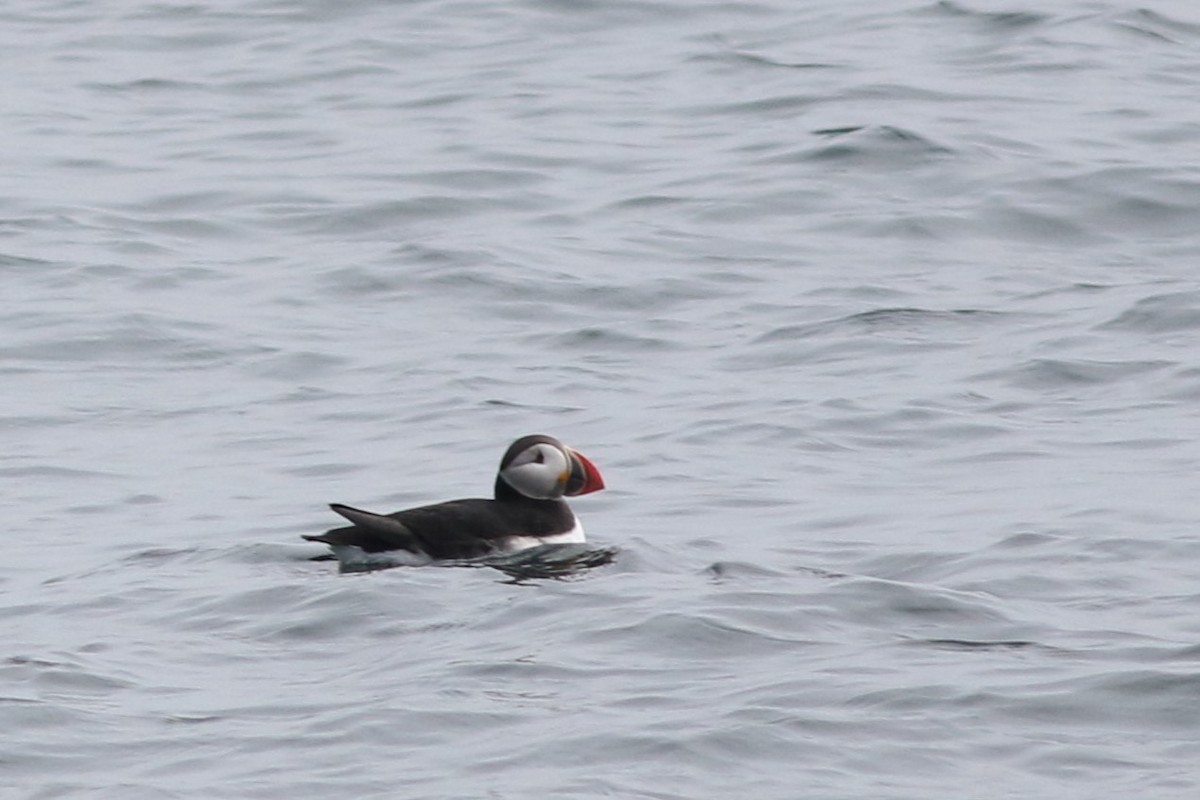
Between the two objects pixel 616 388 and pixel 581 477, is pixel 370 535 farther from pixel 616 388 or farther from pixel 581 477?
pixel 616 388

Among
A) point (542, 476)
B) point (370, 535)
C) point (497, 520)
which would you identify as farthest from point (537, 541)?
point (370, 535)

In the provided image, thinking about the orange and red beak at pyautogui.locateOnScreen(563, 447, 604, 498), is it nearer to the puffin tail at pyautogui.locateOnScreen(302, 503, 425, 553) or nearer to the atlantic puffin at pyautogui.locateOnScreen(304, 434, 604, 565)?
the atlantic puffin at pyautogui.locateOnScreen(304, 434, 604, 565)

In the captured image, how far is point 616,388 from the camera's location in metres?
12.1

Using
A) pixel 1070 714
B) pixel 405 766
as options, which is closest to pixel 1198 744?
pixel 1070 714

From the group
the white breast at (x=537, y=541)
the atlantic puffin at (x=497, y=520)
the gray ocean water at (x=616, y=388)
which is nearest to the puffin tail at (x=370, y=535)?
the atlantic puffin at (x=497, y=520)

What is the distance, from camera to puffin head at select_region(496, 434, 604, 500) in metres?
9.63

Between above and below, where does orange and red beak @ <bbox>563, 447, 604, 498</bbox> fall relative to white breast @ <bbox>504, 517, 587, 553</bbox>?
above

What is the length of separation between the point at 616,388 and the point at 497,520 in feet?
8.96

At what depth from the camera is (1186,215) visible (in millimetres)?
14914

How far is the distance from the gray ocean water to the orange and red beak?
0.82 ft

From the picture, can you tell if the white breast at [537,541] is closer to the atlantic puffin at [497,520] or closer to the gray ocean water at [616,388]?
the atlantic puffin at [497,520]

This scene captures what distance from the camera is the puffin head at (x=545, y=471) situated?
9.63 m

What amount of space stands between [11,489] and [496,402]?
227 cm

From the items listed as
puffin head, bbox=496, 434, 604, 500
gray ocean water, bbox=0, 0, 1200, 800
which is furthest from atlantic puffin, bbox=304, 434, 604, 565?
gray ocean water, bbox=0, 0, 1200, 800
